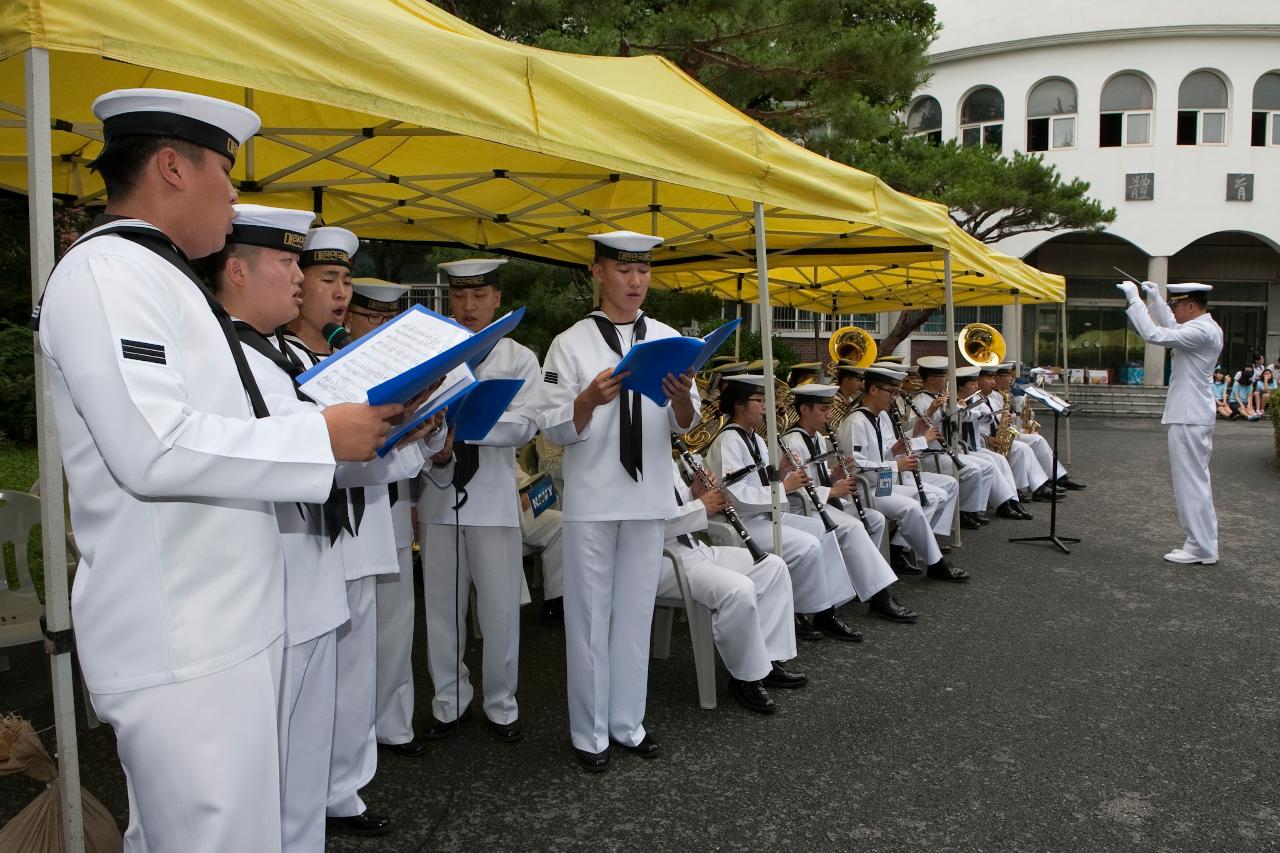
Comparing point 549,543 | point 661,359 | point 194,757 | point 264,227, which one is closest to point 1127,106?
point 549,543

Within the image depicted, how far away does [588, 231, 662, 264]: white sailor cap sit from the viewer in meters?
3.81

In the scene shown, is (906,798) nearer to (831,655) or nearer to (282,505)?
(831,655)

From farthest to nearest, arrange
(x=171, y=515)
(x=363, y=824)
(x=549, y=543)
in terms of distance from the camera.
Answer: (x=549, y=543)
(x=363, y=824)
(x=171, y=515)

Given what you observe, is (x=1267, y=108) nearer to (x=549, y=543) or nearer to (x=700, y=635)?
(x=549, y=543)

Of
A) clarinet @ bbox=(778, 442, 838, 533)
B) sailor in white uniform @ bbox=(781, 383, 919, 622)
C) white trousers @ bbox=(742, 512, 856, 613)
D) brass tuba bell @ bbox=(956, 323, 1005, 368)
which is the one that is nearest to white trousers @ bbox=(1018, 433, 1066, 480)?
brass tuba bell @ bbox=(956, 323, 1005, 368)

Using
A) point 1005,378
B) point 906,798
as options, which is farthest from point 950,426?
point 906,798

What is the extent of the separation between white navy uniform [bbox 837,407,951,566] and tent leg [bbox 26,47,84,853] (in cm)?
546

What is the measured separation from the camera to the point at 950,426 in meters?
8.88

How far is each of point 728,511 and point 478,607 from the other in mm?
1653

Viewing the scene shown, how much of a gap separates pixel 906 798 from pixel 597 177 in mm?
3682

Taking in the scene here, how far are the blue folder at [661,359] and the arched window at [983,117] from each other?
30.6m

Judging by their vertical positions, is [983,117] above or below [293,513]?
above

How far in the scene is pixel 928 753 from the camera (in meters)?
4.07

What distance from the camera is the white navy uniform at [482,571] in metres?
4.12
